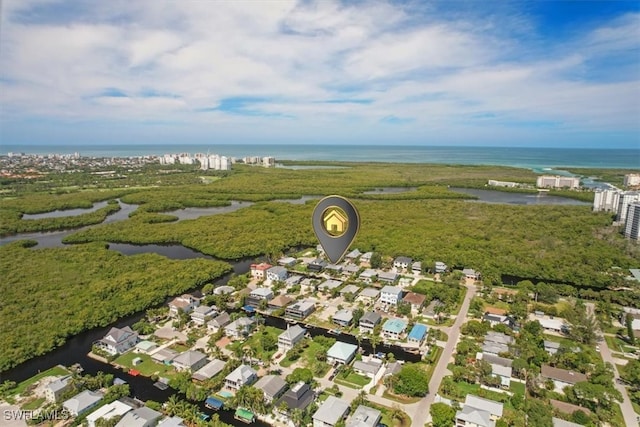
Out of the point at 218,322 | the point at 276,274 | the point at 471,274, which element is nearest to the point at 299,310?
the point at 218,322

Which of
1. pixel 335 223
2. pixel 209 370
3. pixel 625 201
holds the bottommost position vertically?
pixel 209 370

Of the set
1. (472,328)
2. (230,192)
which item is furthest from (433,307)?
(230,192)

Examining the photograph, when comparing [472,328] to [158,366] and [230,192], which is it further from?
[230,192]

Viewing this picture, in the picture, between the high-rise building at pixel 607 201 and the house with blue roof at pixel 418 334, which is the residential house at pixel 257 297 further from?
the high-rise building at pixel 607 201

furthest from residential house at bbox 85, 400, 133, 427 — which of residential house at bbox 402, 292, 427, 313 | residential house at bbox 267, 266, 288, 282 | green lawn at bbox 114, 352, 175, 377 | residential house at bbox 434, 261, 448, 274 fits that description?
residential house at bbox 434, 261, 448, 274

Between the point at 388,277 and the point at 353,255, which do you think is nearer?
the point at 388,277

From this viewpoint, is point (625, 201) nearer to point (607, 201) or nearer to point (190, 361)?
point (607, 201)

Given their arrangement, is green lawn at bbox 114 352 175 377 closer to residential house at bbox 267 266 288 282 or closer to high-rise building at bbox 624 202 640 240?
residential house at bbox 267 266 288 282
